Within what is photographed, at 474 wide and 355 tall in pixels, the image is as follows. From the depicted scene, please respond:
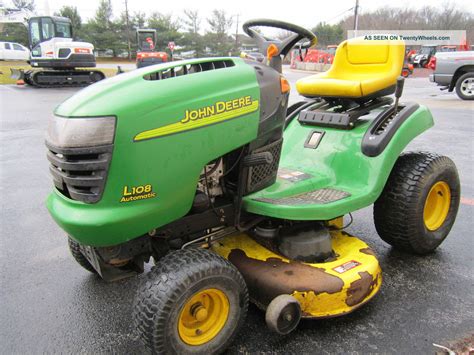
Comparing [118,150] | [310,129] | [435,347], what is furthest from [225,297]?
[310,129]

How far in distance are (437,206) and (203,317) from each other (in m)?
2.02

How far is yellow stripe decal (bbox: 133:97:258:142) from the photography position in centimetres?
178

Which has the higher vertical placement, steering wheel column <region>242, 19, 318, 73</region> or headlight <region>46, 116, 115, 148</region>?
steering wheel column <region>242, 19, 318, 73</region>

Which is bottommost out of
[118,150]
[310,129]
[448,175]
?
[448,175]

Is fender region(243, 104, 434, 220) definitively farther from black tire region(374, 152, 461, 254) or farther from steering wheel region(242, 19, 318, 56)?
steering wheel region(242, 19, 318, 56)

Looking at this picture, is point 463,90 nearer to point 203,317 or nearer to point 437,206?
point 437,206

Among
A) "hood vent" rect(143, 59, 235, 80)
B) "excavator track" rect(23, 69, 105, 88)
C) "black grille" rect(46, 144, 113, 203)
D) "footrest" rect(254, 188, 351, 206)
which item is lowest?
"excavator track" rect(23, 69, 105, 88)

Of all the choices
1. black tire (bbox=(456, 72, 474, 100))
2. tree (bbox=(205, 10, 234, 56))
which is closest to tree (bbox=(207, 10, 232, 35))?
tree (bbox=(205, 10, 234, 56))

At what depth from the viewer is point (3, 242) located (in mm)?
3369

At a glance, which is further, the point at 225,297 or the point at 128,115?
the point at 225,297

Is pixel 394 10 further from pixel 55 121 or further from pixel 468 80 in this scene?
pixel 55 121

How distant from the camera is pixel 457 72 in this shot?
11.2m

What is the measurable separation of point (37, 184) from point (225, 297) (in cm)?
354

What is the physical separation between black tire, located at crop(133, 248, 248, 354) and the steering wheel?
121 cm
